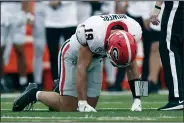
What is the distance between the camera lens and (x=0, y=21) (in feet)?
44.5

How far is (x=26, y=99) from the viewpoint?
29.6 feet

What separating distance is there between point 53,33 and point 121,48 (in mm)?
5105

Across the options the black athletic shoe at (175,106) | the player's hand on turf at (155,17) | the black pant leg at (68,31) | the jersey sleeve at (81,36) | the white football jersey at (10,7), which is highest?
the player's hand on turf at (155,17)

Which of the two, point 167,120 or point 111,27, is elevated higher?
point 111,27

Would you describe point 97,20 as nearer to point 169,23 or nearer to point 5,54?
point 169,23

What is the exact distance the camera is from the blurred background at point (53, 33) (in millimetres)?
Result: 13211

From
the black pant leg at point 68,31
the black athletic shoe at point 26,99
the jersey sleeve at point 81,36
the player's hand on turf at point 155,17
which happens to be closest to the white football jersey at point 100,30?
the jersey sleeve at point 81,36

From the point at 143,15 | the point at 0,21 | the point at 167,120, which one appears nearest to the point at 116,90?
the point at 143,15

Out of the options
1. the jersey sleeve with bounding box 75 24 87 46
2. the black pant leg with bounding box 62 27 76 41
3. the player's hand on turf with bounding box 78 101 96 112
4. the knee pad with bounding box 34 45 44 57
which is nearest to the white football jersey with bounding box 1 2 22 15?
the knee pad with bounding box 34 45 44 57

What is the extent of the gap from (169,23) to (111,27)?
2.47ft

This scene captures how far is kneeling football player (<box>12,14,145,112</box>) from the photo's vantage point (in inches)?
322

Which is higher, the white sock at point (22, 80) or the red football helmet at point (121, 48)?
the red football helmet at point (121, 48)

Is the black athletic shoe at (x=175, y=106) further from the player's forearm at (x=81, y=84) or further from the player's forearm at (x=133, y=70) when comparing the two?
the player's forearm at (x=81, y=84)

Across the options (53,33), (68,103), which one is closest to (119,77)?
(53,33)
